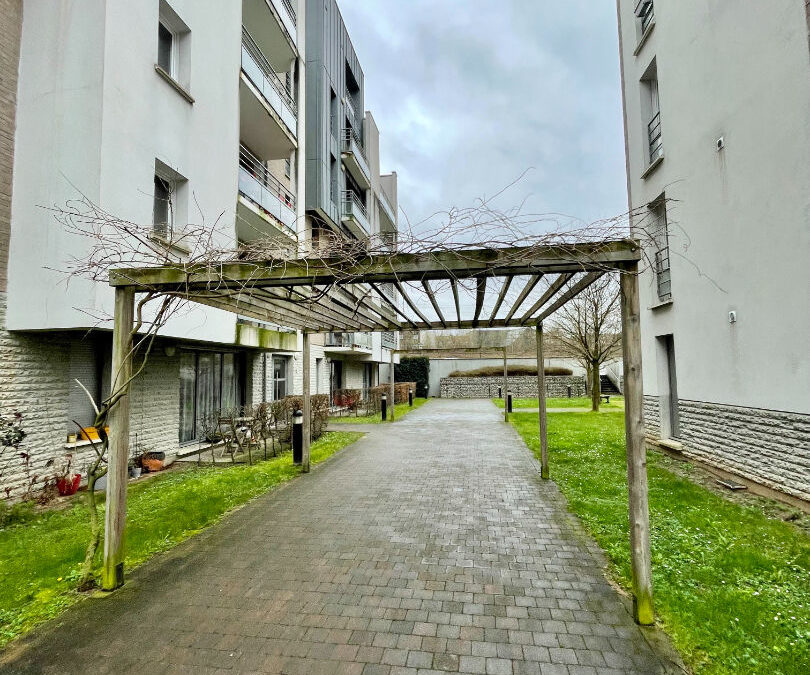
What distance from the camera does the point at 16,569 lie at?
13.8 feet

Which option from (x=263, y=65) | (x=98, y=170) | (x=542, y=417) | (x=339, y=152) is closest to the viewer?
(x=98, y=170)

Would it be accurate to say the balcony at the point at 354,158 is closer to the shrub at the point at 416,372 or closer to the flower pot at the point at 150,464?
the shrub at the point at 416,372

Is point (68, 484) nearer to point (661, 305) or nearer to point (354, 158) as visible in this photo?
point (661, 305)

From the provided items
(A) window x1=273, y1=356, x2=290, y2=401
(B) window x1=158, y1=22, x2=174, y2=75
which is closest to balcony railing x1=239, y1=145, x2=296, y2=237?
(B) window x1=158, y1=22, x2=174, y2=75

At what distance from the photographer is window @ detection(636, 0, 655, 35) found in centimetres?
1016

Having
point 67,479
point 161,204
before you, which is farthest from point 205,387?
point 161,204

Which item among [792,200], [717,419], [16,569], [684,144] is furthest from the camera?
[684,144]

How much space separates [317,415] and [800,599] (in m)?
10.2

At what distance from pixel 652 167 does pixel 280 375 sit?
40.8 ft

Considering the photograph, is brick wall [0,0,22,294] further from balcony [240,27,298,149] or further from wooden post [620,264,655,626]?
wooden post [620,264,655,626]

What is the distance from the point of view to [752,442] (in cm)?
659

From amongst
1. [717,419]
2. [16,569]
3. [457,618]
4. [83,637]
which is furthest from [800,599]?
[16,569]

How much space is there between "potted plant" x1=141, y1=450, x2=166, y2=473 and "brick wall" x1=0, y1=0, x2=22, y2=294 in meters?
3.77

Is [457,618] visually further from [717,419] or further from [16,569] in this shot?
[717,419]
